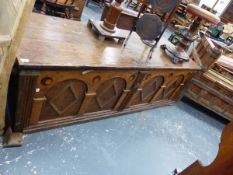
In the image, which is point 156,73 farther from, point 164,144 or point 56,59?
point 56,59

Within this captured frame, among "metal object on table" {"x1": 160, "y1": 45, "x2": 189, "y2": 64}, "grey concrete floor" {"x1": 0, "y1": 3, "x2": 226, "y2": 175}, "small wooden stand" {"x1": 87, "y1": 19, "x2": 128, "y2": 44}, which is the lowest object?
"grey concrete floor" {"x1": 0, "y1": 3, "x2": 226, "y2": 175}

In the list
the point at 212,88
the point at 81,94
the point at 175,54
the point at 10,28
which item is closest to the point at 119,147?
the point at 81,94

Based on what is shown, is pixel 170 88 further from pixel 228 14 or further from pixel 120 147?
pixel 228 14

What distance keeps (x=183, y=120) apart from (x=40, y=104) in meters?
2.09

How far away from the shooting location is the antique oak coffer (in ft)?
4.98

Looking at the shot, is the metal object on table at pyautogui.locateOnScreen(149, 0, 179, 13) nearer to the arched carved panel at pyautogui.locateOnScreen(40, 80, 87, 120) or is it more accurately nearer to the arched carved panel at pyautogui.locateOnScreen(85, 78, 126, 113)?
the arched carved panel at pyautogui.locateOnScreen(85, 78, 126, 113)

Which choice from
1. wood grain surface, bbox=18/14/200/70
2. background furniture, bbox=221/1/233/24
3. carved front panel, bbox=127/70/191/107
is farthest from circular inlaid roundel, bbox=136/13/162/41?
background furniture, bbox=221/1/233/24

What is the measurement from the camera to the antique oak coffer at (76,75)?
4.98ft

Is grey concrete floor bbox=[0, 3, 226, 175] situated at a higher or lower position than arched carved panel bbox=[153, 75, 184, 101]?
lower

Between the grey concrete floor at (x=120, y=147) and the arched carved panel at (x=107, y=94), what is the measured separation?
196mm

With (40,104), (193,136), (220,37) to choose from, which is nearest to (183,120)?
(193,136)

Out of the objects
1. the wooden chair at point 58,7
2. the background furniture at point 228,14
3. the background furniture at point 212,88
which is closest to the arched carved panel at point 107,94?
the background furniture at point 212,88

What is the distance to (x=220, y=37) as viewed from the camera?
6430 millimetres

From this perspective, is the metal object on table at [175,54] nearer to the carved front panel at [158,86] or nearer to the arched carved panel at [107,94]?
the carved front panel at [158,86]
